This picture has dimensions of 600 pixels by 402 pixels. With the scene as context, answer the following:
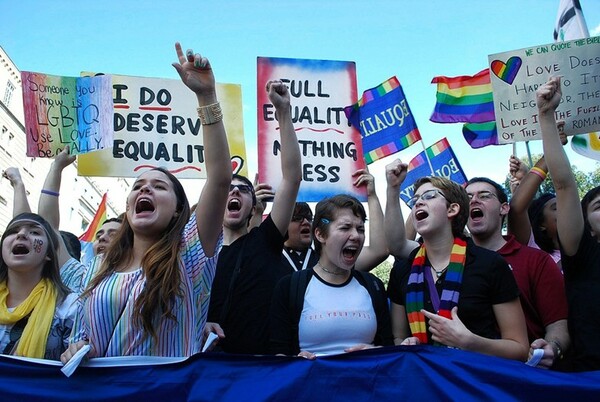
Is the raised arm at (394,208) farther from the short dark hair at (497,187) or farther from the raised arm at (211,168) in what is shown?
the raised arm at (211,168)

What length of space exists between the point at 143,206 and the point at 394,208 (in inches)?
62.7

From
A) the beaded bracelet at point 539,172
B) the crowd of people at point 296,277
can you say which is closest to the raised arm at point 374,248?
the crowd of people at point 296,277

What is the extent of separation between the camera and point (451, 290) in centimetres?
280

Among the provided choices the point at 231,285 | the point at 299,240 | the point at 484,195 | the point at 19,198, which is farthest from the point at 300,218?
the point at 19,198

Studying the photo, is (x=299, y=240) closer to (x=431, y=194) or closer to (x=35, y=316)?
(x=431, y=194)

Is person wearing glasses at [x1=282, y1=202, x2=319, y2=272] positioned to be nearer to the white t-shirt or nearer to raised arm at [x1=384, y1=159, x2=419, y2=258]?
raised arm at [x1=384, y1=159, x2=419, y2=258]

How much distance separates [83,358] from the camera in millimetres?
2604

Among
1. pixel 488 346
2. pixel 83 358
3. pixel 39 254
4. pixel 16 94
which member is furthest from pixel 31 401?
pixel 16 94

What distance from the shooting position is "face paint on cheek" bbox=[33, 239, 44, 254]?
3497 millimetres

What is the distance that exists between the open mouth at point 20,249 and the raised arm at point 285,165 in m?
1.43

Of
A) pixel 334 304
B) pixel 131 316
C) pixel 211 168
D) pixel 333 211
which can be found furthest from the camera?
pixel 333 211

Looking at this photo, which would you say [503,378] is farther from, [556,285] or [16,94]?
[16,94]

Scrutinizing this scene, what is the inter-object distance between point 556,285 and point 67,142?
12.6ft

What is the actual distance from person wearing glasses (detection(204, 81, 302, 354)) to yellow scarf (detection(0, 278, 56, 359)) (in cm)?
86
